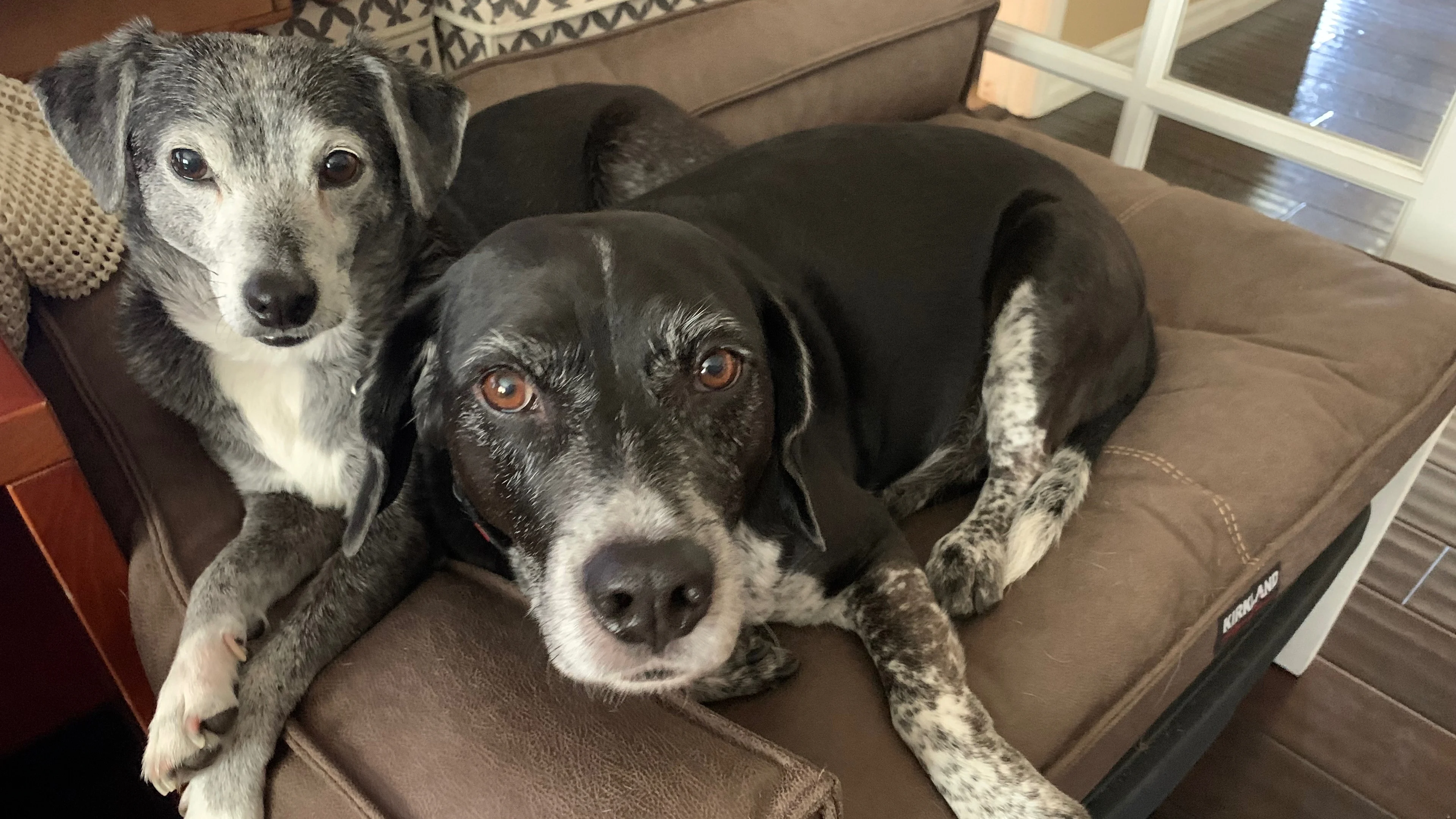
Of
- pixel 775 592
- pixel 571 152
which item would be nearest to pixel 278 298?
pixel 775 592

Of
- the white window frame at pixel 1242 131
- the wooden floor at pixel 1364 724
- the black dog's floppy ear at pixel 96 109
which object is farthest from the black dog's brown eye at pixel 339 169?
the white window frame at pixel 1242 131

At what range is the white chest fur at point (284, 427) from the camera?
167cm

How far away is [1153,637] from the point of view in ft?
5.31

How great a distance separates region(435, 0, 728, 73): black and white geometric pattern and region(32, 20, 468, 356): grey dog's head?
0.81 m

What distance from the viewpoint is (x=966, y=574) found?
1692 millimetres

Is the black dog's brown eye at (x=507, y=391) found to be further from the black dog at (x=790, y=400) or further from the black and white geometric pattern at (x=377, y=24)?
the black and white geometric pattern at (x=377, y=24)

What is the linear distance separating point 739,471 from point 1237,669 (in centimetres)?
117

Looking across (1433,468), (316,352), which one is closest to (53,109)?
(316,352)

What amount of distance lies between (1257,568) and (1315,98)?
122 inches

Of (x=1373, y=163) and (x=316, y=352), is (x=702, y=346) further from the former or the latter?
(x=1373, y=163)

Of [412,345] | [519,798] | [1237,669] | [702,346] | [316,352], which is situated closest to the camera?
[519,798]

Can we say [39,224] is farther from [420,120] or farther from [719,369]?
[719,369]

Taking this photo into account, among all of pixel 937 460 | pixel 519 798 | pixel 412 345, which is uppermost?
pixel 412 345

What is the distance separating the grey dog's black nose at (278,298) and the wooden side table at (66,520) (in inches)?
11.5
